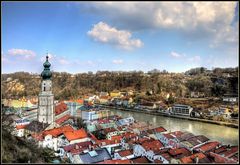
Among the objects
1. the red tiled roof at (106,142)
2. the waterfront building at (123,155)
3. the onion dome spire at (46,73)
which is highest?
the onion dome spire at (46,73)

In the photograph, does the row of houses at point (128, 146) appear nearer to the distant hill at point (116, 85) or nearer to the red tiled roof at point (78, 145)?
the red tiled roof at point (78, 145)

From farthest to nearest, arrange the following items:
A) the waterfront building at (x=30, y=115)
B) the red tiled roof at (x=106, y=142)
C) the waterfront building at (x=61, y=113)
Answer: the waterfront building at (x=30, y=115) < the waterfront building at (x=61, y=113) < the red tiled roof at (x=106, y=142)

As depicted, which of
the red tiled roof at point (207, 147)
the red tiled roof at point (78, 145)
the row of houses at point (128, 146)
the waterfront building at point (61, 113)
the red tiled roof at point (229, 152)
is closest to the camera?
the row of houses at point (128, 146)

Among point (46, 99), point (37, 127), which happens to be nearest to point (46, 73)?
point (46, 99)

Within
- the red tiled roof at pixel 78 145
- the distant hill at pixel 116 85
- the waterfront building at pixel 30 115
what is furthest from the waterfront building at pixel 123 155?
the distant hill at pixel 116 85

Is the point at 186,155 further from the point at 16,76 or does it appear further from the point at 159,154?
the point at 16,76

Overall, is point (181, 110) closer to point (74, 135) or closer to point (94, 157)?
point (74, 135)

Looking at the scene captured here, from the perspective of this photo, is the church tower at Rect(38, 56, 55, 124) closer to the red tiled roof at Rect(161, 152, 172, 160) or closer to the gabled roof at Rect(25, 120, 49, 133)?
the gabled roof at Rect(25, 120, 49, 133)
